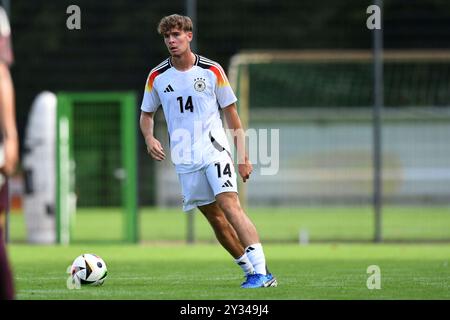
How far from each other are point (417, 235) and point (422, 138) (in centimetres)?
691

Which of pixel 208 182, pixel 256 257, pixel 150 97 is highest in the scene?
pixel 150 97

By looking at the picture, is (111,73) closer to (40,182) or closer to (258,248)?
(40,182)

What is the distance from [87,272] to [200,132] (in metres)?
1.47

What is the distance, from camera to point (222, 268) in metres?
11.9

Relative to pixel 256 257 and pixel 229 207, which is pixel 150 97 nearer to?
pixel 229 207

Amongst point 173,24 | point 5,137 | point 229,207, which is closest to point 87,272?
point 229,207

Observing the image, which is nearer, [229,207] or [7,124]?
[7,124]

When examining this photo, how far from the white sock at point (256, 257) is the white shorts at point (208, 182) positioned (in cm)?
48

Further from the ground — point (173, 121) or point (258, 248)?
point (173, 121)

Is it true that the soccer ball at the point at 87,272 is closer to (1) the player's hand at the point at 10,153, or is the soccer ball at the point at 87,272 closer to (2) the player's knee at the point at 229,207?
(2) the player's knee at the point at 229,207

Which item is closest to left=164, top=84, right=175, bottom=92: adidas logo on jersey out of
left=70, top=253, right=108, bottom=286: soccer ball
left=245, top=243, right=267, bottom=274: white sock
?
left=245, top=243, right=267, bottom=274: white sock

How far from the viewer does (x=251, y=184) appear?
82.0ft
